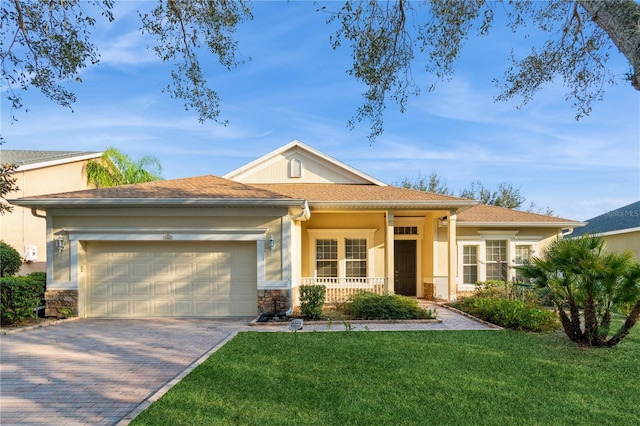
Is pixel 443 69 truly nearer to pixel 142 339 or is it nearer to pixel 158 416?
pixel 158 416

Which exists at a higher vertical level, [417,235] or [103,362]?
[417,235]

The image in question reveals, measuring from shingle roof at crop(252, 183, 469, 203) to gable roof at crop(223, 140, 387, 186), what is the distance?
0.53 m

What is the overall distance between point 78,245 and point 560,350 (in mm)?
12136

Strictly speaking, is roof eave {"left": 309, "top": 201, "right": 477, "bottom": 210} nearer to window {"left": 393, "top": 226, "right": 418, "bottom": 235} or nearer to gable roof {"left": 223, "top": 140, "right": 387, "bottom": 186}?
window {"left": 393, "top": 226, "right": 418, "bottom": 235}

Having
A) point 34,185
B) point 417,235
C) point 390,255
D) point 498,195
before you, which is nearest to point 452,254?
point 390,255

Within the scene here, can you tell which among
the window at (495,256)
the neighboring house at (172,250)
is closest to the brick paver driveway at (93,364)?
A: the neighboring house at (172,250)

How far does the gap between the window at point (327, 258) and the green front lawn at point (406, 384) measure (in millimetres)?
7151

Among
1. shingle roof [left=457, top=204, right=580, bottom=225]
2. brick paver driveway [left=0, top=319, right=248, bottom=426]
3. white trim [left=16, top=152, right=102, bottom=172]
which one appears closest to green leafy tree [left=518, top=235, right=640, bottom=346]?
brick paver driveway [left=0, top=319, right=248, bottom=426]

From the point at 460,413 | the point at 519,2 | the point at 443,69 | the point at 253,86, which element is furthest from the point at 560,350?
the point at 253,86

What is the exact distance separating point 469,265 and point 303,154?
819 cm

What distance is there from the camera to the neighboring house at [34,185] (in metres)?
17.0

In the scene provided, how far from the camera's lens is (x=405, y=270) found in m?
16.2

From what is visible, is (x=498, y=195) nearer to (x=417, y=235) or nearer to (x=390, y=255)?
(x=417, y=235)

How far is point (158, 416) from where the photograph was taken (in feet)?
14.5
